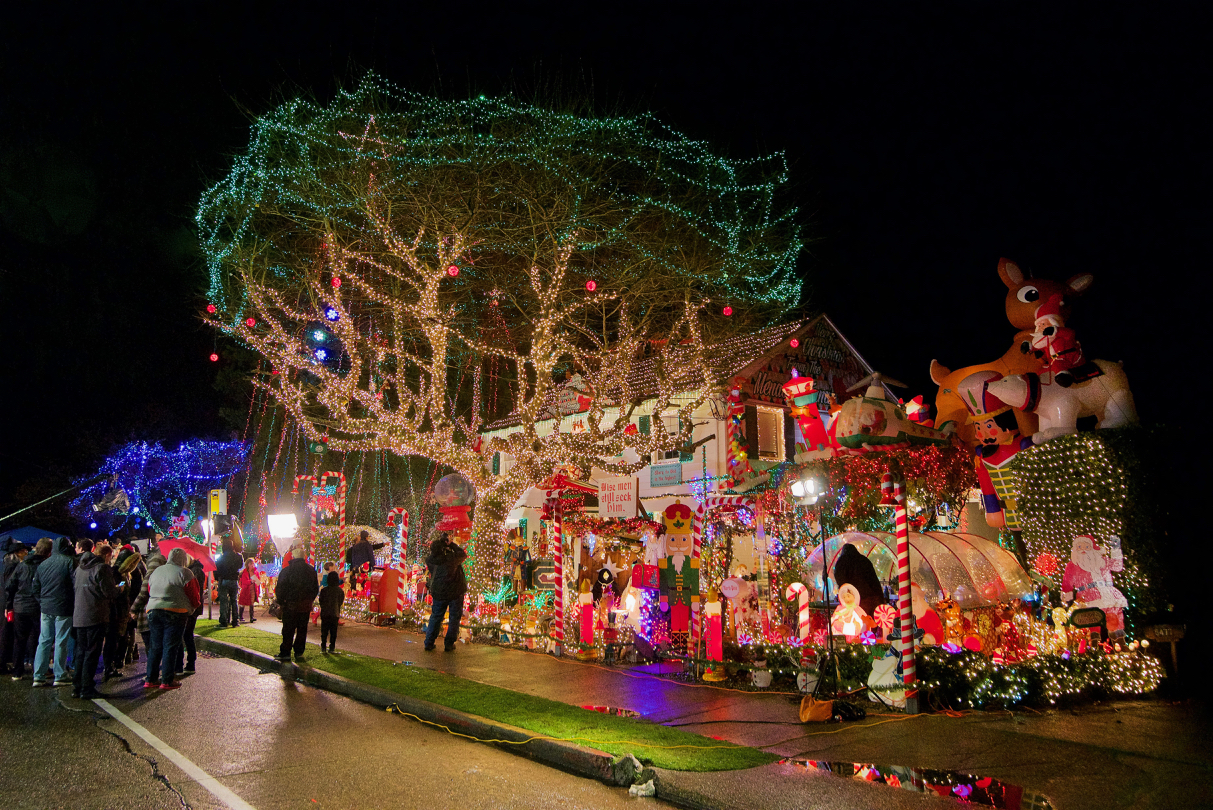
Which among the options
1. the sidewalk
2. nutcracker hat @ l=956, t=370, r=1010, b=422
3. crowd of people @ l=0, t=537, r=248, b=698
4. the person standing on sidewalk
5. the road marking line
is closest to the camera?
the road marking line

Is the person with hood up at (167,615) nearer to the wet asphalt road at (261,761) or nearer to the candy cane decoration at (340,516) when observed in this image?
the wet asphalt road at (261,761)

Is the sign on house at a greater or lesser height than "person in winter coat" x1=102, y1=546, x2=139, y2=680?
greater

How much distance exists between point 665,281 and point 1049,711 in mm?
12017

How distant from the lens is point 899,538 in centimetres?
870

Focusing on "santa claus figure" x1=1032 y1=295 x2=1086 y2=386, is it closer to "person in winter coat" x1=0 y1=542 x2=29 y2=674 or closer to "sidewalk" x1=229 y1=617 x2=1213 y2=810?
"sidewalk" x1=229 y1=617 x2=1213 y2=810

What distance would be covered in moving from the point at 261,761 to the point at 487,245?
13.0m

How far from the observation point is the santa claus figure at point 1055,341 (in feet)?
35.3

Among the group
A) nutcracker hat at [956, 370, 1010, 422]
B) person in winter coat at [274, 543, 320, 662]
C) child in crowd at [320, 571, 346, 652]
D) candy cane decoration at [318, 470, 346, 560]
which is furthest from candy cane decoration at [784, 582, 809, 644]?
candy cane decoration at [318, 470, 346, 560]

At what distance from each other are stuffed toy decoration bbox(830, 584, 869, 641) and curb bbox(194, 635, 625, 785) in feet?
13.4

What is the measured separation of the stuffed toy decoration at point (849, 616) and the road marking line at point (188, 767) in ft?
21.4

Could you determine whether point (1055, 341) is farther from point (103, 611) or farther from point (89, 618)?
point (89, 618)

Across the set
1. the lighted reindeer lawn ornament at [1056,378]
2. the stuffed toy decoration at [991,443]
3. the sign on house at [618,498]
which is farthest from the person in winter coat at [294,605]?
the lighted reindeer lawn ornament at [1056,378]

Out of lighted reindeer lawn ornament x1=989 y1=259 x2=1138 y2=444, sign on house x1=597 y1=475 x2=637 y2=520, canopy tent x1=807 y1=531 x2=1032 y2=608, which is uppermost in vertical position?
lighted reindeer lawn ornament x1=989 y1=259 x2=1138 y2=444

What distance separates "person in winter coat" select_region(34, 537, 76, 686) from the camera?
31.0 feet
